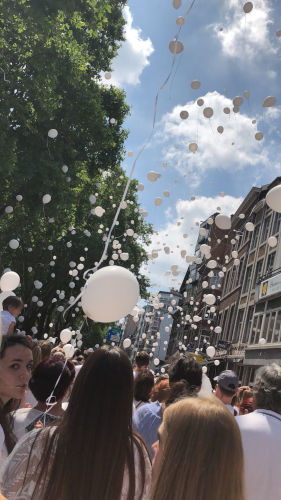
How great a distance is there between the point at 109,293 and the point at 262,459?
163 cm

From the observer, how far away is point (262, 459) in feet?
8.63

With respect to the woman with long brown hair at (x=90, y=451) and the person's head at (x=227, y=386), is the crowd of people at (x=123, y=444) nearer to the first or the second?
the woman with long brown hair at (x=90, y=451)

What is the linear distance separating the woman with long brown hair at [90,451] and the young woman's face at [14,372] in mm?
971

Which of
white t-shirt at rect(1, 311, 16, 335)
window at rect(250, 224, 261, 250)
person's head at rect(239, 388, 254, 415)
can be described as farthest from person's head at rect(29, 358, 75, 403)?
window at rect(250, 224, 261, 250)

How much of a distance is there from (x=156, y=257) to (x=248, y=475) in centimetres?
539

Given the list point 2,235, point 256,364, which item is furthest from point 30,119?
point 256,364

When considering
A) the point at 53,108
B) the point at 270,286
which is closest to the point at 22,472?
the point at 53,108

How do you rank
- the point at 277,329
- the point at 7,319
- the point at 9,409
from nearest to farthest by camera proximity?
1. the point at 9,409
2. the point at 7,319
3. the point at 277,329

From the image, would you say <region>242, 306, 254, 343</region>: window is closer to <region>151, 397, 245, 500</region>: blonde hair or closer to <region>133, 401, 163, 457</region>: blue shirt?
<region>133, 401, 163, 457</region>: blue shirt

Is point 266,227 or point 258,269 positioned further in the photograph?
point 258,269

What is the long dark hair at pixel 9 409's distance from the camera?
2447mm

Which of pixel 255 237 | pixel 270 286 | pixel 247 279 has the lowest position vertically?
pixel 270 286

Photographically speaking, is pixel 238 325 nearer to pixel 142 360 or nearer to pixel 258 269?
pixel 258 269

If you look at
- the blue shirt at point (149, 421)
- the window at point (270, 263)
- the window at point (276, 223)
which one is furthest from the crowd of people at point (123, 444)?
the window at point (276, 223)
